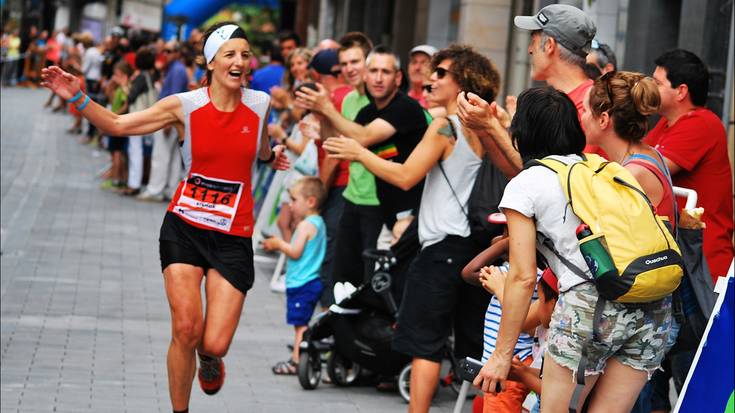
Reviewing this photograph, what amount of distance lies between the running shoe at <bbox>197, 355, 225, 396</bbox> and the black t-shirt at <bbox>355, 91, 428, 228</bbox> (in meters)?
1.91

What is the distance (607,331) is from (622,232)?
0.37m

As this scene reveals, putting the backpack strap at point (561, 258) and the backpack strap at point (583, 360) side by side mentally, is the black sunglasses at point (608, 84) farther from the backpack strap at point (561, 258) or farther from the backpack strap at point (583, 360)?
the backpack strap at point (583, 360)

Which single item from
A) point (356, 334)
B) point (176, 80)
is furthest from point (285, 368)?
point (176, 80)

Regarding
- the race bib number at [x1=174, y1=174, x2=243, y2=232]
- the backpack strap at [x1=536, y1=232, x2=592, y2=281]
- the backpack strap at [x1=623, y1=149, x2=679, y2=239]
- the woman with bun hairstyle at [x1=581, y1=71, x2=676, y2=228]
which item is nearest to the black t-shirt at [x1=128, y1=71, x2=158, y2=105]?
the race bib number at [x1=174, y1=174, x2=243, y2=232]

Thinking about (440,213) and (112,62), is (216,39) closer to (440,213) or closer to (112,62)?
(440,213)

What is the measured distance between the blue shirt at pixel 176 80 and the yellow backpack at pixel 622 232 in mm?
14234

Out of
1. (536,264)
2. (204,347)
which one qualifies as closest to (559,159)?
(536,264)

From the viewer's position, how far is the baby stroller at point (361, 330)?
8.43 m

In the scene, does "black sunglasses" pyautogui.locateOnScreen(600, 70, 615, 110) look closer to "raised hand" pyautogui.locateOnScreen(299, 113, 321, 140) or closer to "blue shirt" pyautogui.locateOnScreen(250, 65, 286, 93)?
"raised hand" pyautogui.locateOnScreen(299, 113, 321, 140)

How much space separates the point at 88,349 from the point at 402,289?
2444 mm

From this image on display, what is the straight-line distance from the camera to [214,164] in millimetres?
7070

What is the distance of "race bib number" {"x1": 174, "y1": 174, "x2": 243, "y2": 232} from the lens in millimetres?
7082

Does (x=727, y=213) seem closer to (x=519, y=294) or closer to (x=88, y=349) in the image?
(x=519, y=294)

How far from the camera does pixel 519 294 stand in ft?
16.4
